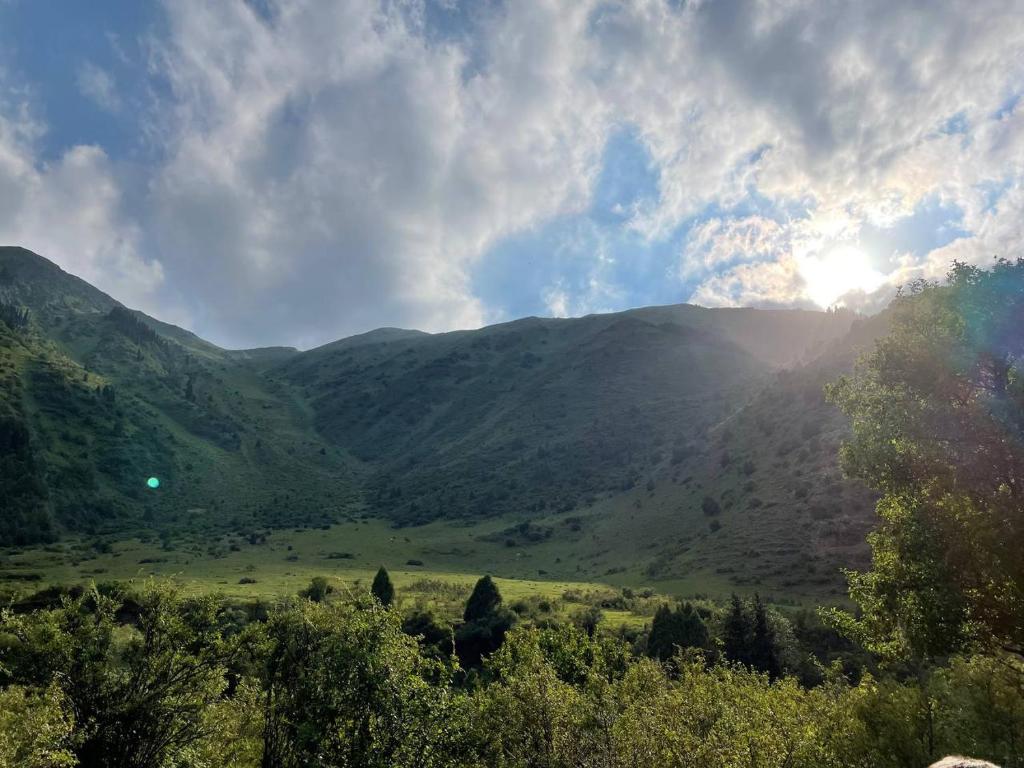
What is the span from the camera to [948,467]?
1672 centimetres

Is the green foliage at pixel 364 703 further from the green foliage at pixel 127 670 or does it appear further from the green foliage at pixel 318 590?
the green foliage at pixel 318 590

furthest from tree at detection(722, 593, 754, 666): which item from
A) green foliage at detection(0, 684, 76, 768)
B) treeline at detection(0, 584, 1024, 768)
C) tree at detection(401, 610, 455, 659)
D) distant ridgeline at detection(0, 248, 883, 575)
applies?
green foliage at detection(0, 684, 76, 768)

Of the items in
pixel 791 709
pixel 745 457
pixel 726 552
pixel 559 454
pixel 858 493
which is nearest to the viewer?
pixel 791 709

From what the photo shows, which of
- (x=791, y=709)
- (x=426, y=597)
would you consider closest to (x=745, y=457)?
(x=426, y=597)

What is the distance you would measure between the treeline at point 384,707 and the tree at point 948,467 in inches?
99.6

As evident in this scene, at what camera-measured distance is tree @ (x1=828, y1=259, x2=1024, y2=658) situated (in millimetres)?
15594

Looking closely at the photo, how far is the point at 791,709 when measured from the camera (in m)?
19.6

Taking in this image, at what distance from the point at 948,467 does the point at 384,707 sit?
1771 cm

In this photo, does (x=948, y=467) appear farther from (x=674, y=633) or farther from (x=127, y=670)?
(x=674, y=633)

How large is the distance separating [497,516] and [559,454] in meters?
35.9

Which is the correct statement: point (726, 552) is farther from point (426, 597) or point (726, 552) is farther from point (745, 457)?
point (426, 597)

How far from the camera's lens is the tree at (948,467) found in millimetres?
15594

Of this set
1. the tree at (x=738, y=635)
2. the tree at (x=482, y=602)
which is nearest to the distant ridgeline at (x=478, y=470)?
the tree at (x=738, y=635)

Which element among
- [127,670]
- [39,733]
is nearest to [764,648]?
[127,670]
